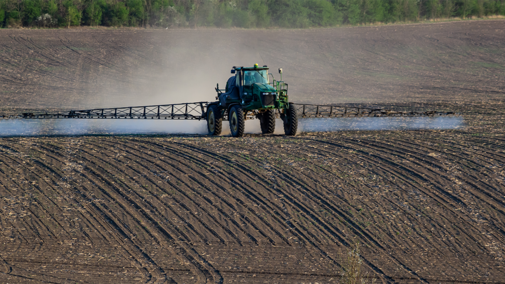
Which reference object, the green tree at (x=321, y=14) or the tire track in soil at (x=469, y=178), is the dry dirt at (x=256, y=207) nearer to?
the tire track in soil at (x=469, y=178)

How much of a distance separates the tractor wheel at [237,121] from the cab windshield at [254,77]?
93cm

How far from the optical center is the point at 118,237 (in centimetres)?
1052

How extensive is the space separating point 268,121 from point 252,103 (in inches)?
49.3

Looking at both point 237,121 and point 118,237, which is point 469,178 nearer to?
point 237,121

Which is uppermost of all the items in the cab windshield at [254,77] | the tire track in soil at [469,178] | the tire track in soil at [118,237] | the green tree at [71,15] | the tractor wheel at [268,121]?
the green tree at [71,15]

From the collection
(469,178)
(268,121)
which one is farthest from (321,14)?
(469,178)

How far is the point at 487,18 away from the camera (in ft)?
194

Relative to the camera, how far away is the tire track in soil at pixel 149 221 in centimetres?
935

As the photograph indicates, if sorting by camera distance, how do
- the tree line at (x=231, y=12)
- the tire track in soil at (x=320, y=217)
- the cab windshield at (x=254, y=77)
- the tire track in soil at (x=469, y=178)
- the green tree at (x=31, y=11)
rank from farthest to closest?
the tree line at (x=231, y=12), the green tree at (x=31, y=11), the cab windshield at (x=254, y=77), the tire track in soil at (x=469, y=178), the tire track in soil at (x=320, y=217)

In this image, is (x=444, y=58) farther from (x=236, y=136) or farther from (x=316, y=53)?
(x=236, y=136)

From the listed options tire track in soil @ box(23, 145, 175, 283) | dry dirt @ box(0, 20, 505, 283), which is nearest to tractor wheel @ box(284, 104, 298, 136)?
dry dirt @ box(0, 20, 505, 283)

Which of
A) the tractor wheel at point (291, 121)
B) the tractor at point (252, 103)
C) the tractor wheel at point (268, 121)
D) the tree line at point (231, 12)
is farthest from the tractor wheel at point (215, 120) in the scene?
the tree line at point (231, 12)

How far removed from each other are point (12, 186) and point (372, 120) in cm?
1456

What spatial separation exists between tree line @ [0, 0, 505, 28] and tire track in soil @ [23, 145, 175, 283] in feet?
129
